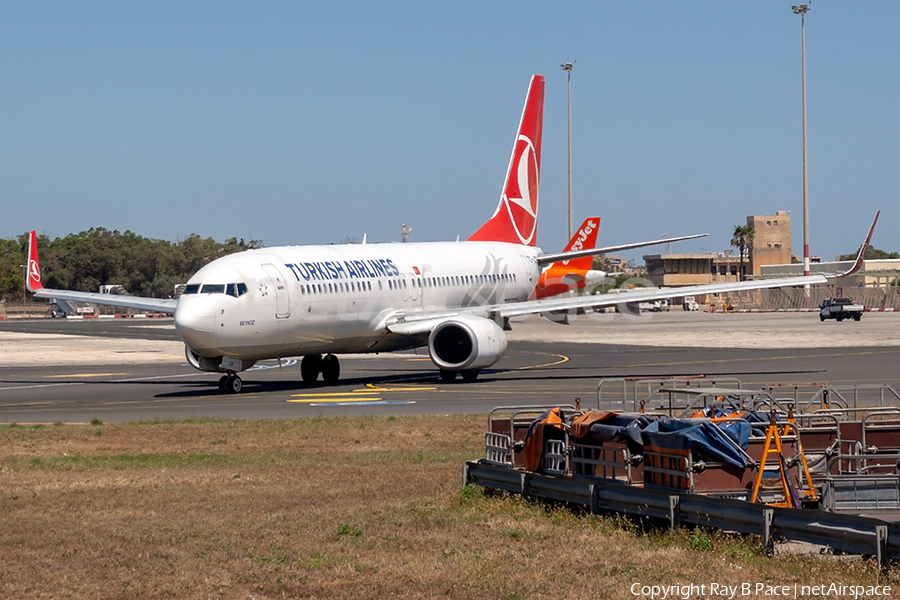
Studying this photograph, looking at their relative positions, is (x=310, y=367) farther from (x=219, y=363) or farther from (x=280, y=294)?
(x=280, y=294)

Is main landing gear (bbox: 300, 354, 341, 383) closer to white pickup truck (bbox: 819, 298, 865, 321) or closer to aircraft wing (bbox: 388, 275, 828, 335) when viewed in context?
aircraft wing (bbox: 388, 275, 828, 335)

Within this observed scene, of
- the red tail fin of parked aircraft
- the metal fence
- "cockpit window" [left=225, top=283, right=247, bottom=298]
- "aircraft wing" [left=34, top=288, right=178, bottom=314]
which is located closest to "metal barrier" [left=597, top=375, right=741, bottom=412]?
"cockpit window" [left=225, top=283, right=247, bottom=298]

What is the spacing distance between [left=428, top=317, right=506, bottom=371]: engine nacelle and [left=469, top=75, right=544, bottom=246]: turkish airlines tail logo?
11437 mm

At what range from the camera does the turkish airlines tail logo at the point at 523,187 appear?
52656 millimetres

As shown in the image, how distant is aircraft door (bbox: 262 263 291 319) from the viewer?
36.7 m

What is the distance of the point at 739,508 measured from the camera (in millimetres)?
12609

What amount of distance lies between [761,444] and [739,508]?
5.00ft

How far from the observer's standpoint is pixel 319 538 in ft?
45.9

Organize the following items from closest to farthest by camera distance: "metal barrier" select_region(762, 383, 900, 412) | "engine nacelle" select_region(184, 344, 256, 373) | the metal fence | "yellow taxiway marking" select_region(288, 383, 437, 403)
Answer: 1. "metal barrier" select_region(762, 383, 900, 412)
2. "yellow taxiway marking" select_region(288, 383, 437, 403)
3. "engine nacelle" select_region(184, 344, 256, 373)
4. the metal fence

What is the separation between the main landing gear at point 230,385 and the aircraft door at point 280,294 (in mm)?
2835

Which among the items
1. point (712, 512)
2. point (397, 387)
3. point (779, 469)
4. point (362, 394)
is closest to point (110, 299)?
point (397, 387)

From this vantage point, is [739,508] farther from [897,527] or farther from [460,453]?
[460,453]

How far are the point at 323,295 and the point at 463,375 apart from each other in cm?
566

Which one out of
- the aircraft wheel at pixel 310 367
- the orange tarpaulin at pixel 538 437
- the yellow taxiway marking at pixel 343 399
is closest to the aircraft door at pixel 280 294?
the yellow taxiway marking at pixel 343 399
